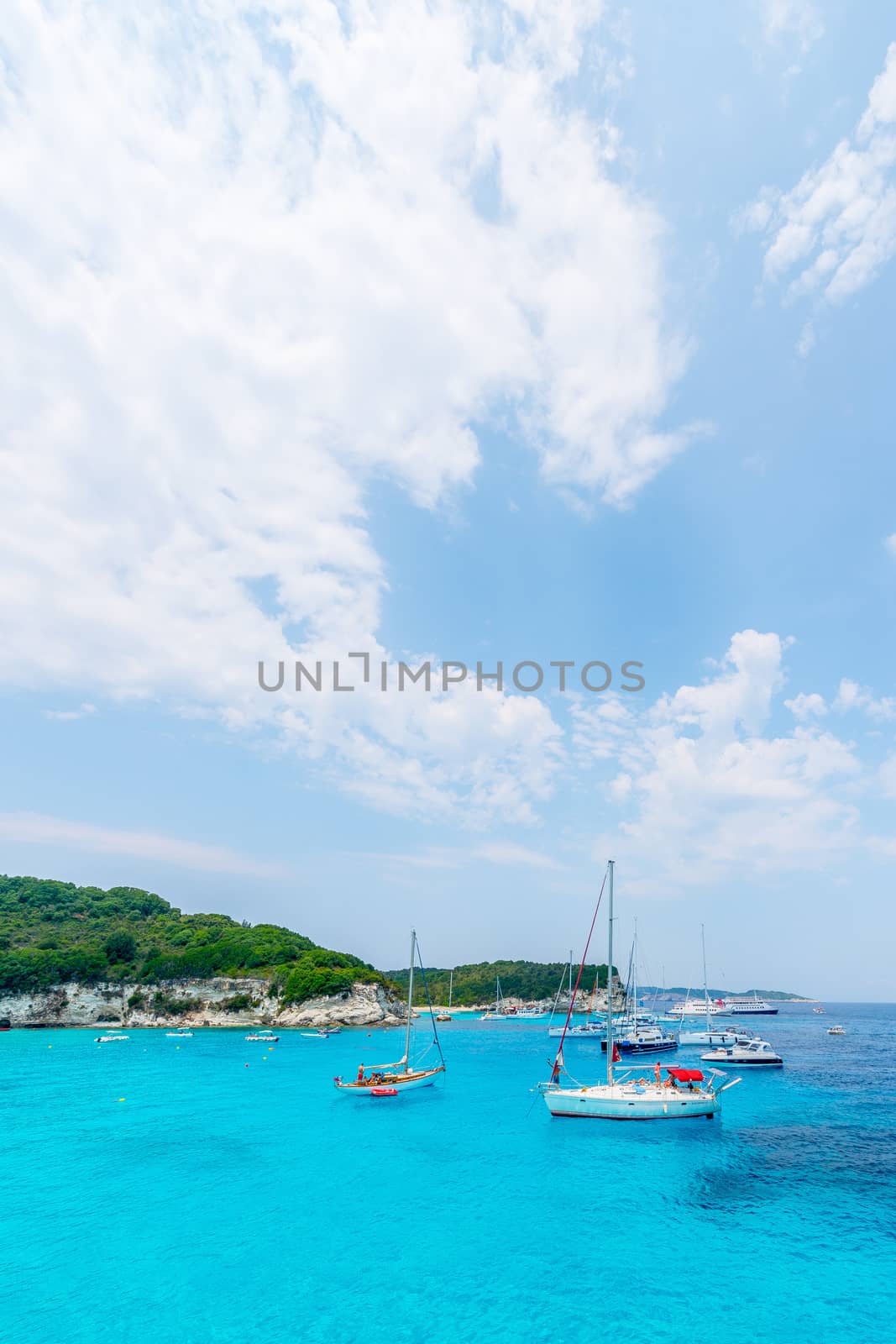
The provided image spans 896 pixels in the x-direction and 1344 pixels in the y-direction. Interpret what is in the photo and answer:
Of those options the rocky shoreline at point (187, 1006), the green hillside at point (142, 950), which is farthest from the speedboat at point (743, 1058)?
the green hillside at point (142, 950)

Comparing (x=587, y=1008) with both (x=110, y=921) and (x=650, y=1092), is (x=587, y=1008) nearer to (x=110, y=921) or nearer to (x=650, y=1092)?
(x=110, y=921)

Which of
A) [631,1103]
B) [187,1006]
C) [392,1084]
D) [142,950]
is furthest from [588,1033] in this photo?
[142,950]

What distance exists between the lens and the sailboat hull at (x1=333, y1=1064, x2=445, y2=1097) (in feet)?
198

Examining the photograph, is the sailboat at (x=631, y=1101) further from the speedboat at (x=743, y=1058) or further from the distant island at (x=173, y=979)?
the distant island at (x=173, y=979)

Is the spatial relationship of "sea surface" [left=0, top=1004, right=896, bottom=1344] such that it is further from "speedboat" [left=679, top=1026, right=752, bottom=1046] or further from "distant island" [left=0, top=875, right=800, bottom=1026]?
"distant island" [left=0, top=875, right=800, bottom=1026]

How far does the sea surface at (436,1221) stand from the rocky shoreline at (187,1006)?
6905 cm

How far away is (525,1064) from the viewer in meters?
86.6

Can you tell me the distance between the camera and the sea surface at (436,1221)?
22.8 m

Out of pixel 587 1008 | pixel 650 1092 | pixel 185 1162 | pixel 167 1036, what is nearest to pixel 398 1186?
pixel 185 1162

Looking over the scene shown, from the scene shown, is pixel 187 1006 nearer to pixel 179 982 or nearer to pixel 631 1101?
pixel 179 982

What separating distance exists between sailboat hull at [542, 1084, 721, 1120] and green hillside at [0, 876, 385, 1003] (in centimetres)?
8903

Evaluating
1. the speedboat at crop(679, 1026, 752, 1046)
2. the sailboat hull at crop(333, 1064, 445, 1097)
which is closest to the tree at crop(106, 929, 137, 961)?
the sailboat hull at crop(333, 1064, 445, 1097)

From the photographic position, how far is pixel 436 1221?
3073 cm

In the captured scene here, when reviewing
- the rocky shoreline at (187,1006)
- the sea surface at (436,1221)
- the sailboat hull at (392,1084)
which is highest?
the sea surface at (436,1221)
